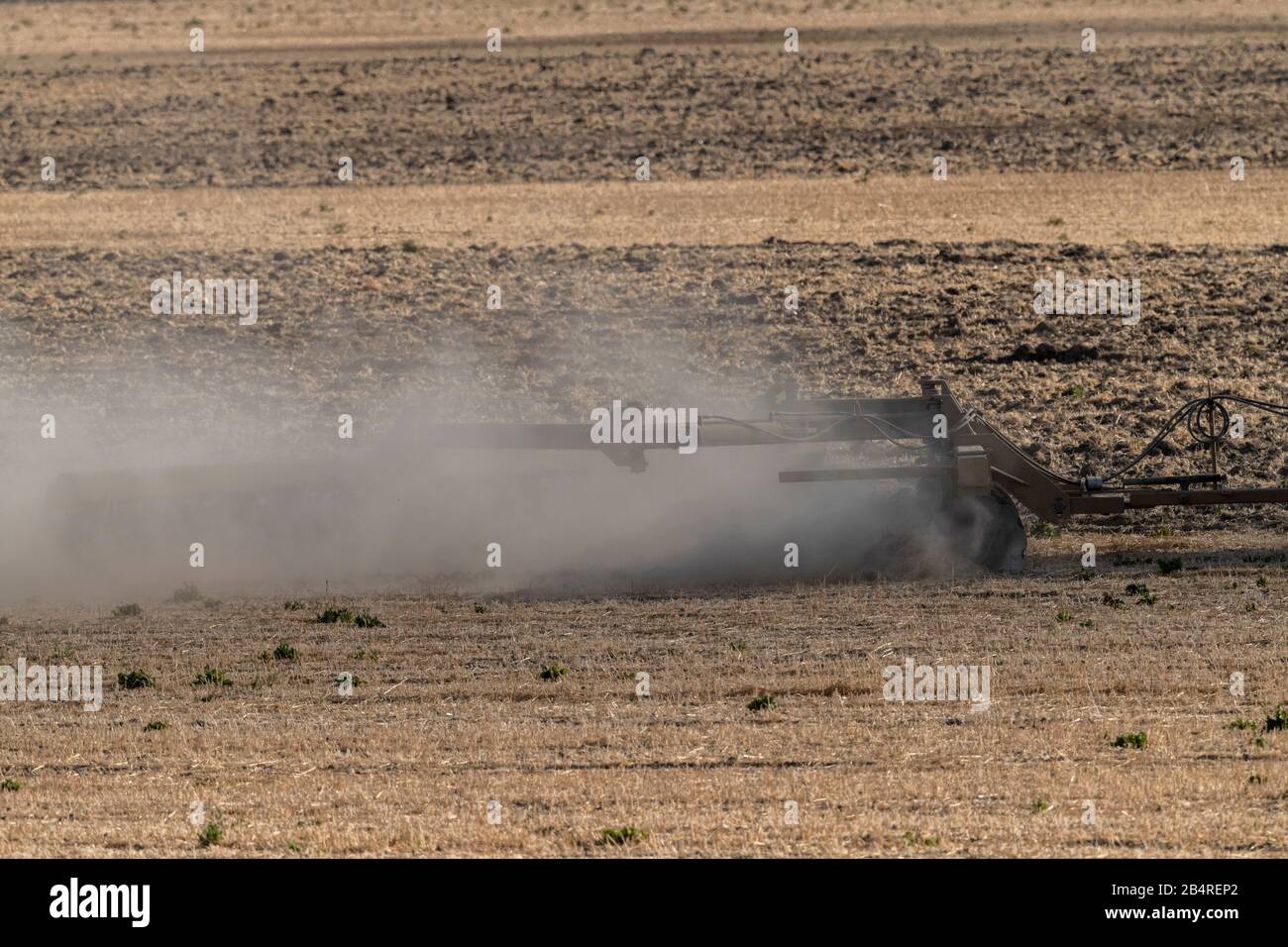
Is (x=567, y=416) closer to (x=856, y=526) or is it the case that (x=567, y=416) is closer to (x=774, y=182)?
(x=856, y=526)

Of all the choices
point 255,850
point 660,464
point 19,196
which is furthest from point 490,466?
point 19,196

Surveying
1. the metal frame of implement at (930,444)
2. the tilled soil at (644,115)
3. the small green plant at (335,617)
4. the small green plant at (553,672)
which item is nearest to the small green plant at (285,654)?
the small green plant at (335,617)

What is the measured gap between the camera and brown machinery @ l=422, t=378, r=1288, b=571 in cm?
1625

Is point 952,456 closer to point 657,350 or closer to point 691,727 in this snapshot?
point 691,727

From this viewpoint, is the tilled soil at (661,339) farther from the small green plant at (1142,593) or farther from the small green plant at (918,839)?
the small green plant at (918,839)

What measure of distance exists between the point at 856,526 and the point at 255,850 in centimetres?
886

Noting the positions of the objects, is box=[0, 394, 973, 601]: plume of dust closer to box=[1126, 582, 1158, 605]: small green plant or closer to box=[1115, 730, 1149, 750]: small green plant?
box=[1126, 582, 1158, 605]: small green plant

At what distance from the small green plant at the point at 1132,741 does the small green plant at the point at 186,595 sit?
365 inches

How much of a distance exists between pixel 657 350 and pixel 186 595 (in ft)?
32.2

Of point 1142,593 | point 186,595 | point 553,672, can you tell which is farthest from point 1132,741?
point 186,595

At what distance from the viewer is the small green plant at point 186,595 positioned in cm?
1692

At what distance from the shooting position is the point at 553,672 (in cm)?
1373

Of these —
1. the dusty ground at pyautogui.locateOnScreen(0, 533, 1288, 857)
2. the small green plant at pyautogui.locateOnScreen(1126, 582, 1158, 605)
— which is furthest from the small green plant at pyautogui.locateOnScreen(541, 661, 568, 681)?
the small green plant at pyautogui.locateOnScreen(1126, 582, 1158, 605)

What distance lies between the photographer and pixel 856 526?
17.2 m
